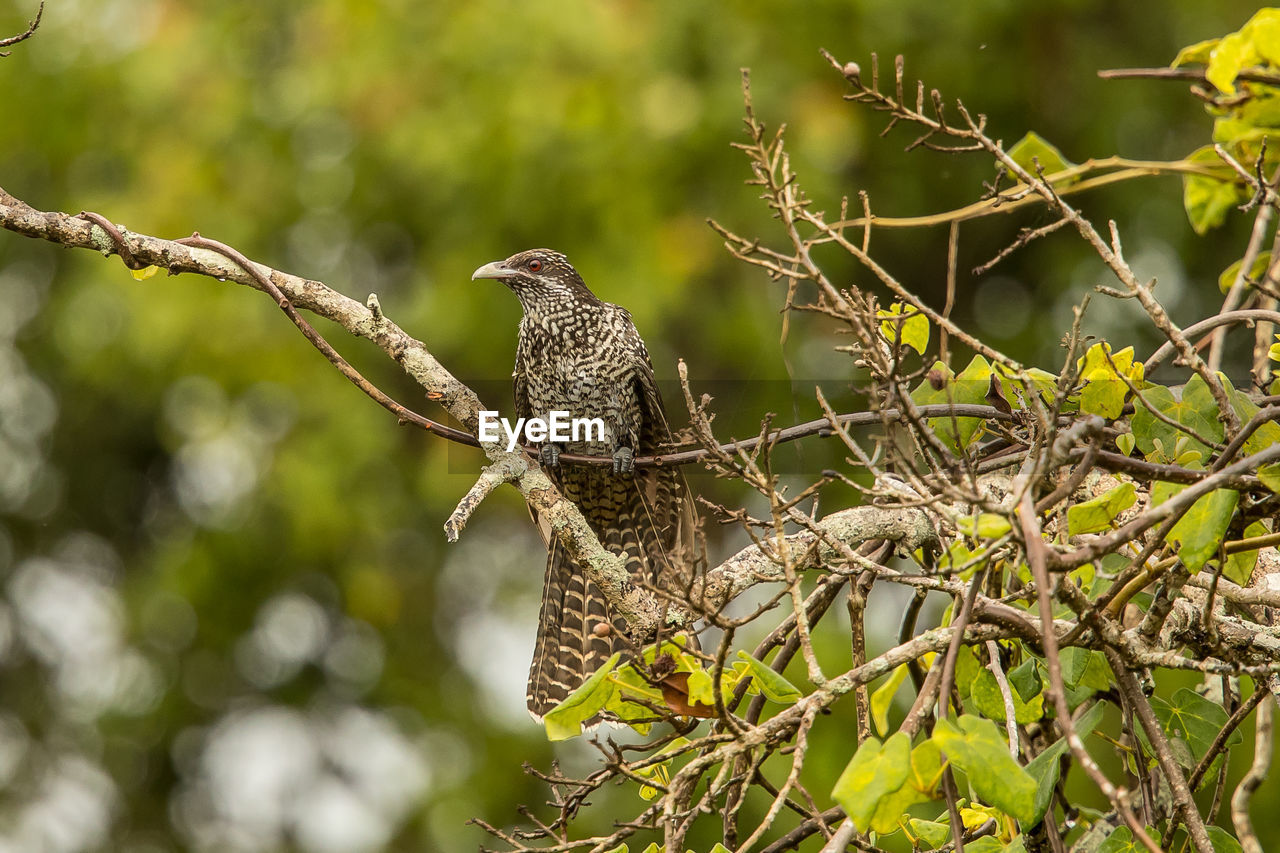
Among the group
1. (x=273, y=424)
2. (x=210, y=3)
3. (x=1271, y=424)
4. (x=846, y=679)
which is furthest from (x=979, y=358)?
(x=210, y=3)

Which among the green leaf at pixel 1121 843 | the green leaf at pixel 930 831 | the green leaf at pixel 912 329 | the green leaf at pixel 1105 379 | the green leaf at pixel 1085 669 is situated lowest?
the green leaf at pixel 1121 843

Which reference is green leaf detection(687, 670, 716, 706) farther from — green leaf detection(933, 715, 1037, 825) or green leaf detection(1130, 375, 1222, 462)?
green leaf detection(1130, 375, 1222, 462)

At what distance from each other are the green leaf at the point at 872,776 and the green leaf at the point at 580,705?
49 cm

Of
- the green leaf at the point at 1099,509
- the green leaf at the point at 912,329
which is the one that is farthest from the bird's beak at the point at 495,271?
the green leaf at the point at 1099,509

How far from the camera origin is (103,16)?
7406 mm

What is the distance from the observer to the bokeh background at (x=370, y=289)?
531 centimetres

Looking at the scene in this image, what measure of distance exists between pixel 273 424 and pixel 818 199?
11.2 feet

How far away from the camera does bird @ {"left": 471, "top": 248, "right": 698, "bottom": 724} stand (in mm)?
3355

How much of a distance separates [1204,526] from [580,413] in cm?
232

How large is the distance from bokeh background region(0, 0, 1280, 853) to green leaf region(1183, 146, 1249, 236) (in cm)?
104

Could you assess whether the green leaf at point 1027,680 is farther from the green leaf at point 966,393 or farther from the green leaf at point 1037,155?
the green leaf at point 1037,155

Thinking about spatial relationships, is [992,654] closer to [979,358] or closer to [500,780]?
[979,358]

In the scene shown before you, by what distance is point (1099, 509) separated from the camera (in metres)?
1.77

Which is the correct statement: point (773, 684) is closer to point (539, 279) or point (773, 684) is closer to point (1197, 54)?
point (1197, 54)
